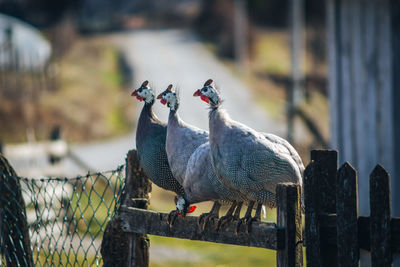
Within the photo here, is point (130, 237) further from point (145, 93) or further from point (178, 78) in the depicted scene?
point (178, 78)

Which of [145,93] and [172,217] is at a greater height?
[145,93]

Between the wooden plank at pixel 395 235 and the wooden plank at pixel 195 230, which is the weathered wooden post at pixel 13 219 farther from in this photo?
the wooden plank at pixel 395 235

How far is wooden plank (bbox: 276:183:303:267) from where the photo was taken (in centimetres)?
300

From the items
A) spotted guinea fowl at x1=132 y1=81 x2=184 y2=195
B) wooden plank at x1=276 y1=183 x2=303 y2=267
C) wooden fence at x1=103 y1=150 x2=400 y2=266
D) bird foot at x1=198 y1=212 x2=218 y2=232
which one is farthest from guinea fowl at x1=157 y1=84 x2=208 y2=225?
wooden plank at x1=276 y1=183 x2=303 y2=267

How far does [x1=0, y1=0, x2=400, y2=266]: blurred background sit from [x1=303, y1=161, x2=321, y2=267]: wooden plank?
4.81ft

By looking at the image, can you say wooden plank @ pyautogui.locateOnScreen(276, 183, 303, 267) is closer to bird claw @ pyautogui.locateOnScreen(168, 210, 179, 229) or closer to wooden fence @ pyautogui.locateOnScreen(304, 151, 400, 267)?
wooden fence @ pyautogui.locateOnScreen(304, 151, 400, 267)

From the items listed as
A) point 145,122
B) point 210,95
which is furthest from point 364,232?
point 145,122

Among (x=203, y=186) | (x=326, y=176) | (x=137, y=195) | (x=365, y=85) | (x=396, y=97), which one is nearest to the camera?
(x=326, y=176)

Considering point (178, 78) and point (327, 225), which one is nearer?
point (327, 225)

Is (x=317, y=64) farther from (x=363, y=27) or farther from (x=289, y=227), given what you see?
(x=289, y=227)

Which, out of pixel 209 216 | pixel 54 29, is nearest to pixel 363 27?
pixel 209 216

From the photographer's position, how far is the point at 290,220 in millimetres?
3010

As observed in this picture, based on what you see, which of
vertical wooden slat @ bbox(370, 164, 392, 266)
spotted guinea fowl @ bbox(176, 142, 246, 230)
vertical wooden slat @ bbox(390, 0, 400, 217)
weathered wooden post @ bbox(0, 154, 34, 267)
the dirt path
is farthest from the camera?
the dirt path

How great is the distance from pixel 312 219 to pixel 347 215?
17 cm
